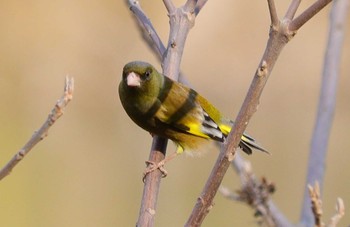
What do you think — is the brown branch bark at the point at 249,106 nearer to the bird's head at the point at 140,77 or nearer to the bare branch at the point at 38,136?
the bare branch at the point at 38,136

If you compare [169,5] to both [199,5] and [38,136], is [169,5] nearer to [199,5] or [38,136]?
[199,5]

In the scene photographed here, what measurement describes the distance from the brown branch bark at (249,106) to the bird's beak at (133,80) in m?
1.20

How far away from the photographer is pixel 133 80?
2.97 m

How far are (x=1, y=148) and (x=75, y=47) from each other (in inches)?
59.4

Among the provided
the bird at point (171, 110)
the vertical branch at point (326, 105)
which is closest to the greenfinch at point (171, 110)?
the bird at point (171, 110)

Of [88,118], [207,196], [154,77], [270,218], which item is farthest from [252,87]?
[88,118]

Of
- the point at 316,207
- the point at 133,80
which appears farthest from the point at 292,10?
the point at 133,80

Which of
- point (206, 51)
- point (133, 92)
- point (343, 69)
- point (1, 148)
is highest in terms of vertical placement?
point (343, 69)

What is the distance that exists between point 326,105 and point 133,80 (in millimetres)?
798

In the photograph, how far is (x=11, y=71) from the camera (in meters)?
7.41

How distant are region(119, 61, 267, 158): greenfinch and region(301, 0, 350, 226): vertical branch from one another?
2.11 ft

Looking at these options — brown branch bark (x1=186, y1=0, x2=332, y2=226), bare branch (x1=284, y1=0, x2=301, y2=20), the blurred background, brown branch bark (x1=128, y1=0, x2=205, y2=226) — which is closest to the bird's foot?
brown branch bark (x1=128, y1=0, x2=205, y2=226)

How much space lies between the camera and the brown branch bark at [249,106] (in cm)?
168

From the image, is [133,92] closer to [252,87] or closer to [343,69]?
[252,87]
